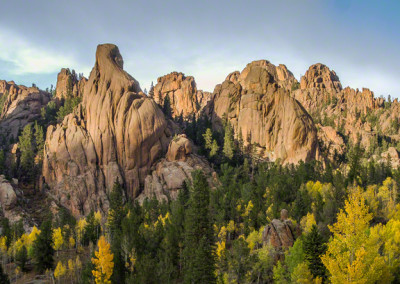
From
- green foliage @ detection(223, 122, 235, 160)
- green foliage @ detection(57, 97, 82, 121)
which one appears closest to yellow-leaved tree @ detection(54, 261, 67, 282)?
green foliage @ detection(223, 122, 235, 160)

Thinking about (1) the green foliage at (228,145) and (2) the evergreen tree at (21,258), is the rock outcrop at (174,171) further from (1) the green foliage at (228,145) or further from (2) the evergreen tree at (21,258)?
(2) the evergreen tree at (21,258)

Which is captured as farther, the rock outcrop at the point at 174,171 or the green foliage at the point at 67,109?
the green foliage at the point at 67,109

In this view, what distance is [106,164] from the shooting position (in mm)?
99812

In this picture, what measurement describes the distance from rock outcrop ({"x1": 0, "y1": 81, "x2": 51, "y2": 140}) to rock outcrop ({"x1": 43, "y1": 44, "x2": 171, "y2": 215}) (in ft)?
105

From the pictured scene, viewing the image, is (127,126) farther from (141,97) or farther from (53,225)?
(53,225)

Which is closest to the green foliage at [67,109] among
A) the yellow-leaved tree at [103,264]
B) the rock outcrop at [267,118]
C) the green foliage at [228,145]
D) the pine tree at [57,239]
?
the rock outcrop at [267,118]

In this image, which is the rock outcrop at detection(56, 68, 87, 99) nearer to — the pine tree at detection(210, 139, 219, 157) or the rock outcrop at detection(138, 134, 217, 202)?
the rock outcrop at detection(138, 134, 217, 202)

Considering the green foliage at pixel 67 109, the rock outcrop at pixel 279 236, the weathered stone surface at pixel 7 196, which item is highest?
the green foliage at pixel 67 109

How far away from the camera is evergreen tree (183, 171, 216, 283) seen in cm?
3950

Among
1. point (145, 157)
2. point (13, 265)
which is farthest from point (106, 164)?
point (13, 265)

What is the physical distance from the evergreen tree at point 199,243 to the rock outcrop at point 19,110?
Answer: 103m

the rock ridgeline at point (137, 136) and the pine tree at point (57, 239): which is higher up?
the rock ridgeline at point (137, 136)

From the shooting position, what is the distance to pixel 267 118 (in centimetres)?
11825

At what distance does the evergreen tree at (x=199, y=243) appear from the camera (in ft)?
130
